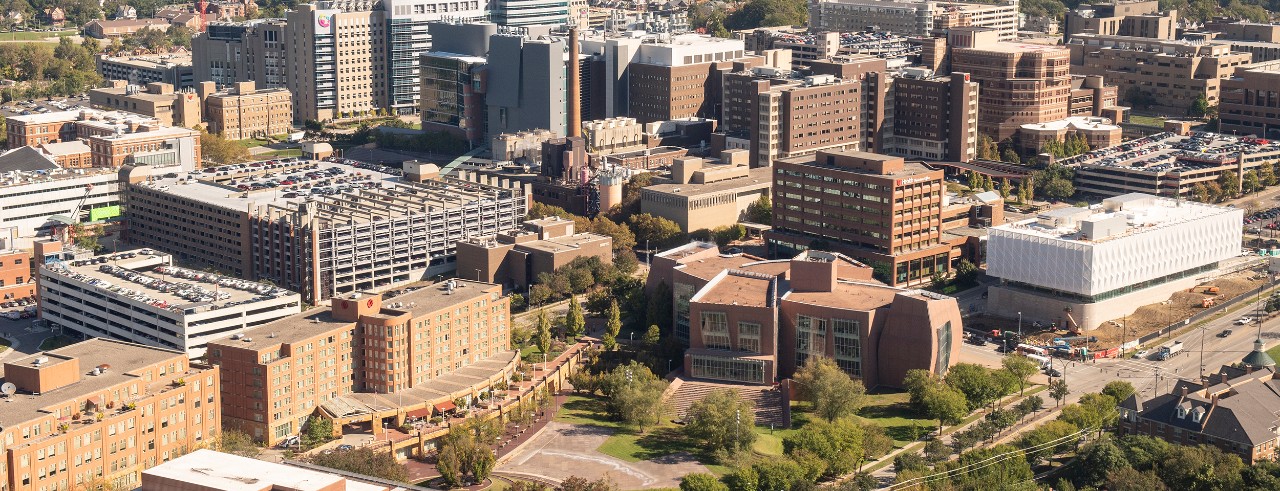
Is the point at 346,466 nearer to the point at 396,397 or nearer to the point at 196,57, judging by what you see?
the point at 396,397

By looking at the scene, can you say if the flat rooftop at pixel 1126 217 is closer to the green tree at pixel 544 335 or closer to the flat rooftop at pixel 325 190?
the green tree at pixel 544 335

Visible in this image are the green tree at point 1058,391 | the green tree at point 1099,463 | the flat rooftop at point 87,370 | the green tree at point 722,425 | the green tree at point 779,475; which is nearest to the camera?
the flat rooftop at point 87,370

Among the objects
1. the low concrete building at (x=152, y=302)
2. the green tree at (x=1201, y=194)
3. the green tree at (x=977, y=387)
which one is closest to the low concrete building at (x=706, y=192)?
the green tree at (x=1201, y=194)

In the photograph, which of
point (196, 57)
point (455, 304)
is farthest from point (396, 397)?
point (196, 57)

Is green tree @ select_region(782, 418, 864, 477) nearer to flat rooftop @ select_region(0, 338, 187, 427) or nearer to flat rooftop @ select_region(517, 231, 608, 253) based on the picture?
flat rooftop @ select_region(0, 338, 187, 427)

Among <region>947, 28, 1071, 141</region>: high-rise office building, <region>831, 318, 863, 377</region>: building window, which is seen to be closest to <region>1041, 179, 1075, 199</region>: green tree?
<region>947, 28, 1071, 141</region>: high-rise office building
